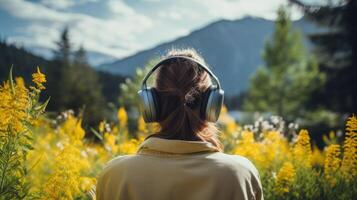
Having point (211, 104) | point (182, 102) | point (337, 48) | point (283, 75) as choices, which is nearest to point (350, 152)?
point (211, 104)

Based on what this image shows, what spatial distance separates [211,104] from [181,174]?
38cm

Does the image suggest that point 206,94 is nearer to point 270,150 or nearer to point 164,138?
point 164,138

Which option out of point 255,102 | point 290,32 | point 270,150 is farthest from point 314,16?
point 270,150

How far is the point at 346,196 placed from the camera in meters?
3.85

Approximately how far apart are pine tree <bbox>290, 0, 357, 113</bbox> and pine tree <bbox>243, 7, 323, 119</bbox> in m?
5.65

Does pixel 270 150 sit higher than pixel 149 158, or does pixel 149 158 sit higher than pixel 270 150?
pixel 149 158

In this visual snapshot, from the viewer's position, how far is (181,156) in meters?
2.01

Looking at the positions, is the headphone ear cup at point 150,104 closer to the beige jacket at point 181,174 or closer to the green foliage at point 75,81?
the beige jacket at point 181,174

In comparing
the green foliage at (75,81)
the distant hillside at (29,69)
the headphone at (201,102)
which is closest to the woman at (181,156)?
the headphone at (201,102)

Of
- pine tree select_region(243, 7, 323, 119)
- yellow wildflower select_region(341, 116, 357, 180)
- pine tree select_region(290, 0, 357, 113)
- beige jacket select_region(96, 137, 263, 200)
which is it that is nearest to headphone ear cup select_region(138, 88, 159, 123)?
beige jacket select_region(96, 137, 263, 200)

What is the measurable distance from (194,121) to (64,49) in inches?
1932

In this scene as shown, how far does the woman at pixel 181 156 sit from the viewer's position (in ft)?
6.49

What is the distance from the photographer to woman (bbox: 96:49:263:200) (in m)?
1.98

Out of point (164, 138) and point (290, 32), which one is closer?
point (164, 138)
